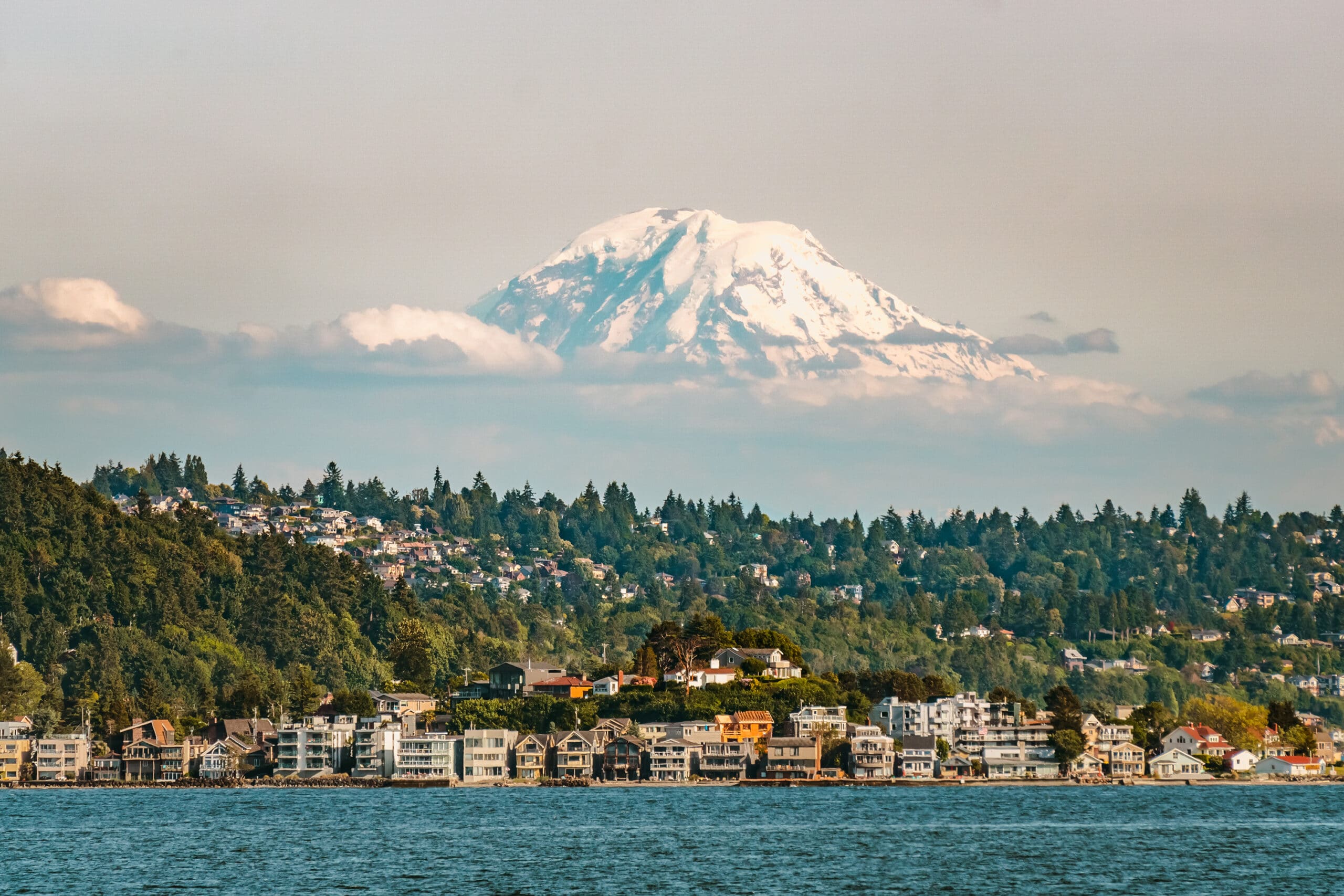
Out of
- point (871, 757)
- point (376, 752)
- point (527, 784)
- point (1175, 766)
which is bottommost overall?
point (527, 784)

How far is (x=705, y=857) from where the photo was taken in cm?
9169

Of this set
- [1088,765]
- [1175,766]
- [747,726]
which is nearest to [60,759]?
[747,726]

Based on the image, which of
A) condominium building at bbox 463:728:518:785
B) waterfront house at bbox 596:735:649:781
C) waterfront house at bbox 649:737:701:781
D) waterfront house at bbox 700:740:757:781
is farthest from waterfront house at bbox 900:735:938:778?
condominium building at bbox 463:728:518:785

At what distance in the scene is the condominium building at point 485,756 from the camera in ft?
493

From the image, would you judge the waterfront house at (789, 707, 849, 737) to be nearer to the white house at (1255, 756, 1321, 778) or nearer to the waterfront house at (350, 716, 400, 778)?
the waterfront house at (350, 716, 400, 778)

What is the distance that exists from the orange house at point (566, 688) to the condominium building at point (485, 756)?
1265 centimetres

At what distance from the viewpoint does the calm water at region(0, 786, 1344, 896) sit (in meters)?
83.5

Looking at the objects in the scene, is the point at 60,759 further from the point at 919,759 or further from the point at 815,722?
the point at 919,759

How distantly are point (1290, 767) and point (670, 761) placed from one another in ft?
173

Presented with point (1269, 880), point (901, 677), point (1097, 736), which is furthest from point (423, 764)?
point (1269, 880)

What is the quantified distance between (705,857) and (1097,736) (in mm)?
77911

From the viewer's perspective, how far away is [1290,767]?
16725cm

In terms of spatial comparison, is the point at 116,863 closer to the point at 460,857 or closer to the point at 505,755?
the point at 460,857

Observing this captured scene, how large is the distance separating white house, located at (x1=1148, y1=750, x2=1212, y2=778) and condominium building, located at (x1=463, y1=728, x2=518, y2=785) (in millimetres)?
49415
